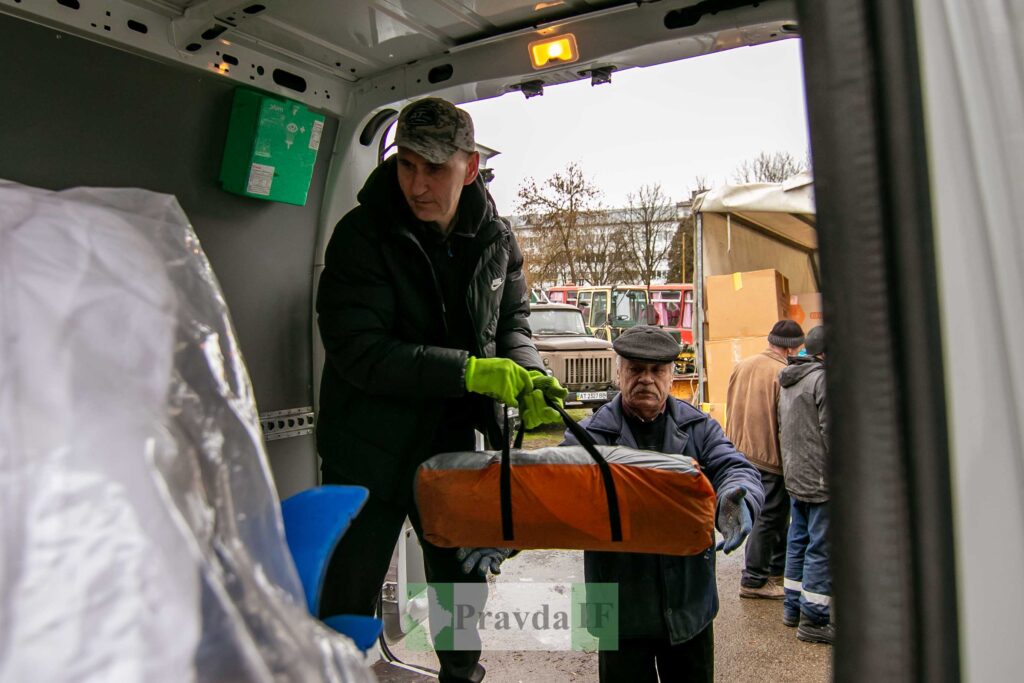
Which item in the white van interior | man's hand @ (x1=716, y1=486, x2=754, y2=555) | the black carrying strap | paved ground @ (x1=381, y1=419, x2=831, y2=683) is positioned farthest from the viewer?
paved ground @ (x1=381, y1=419, x2=831, y2=683)

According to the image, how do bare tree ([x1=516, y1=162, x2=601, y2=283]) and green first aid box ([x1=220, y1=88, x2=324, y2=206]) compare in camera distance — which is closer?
green first aid box ([x1=220, y1=88, x2=324, y2=206])

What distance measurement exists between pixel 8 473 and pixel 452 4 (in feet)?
7.72

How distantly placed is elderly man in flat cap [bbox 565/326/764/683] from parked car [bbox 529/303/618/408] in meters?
8.73

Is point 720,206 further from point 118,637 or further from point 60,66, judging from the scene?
point 118,637

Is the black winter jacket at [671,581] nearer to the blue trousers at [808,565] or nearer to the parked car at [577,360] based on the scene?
the blue trousers at [808,565]

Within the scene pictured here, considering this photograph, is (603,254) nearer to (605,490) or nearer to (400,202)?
(400,202)

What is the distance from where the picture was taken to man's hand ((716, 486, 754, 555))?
6.86 ft

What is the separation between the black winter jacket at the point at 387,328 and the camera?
233 cm

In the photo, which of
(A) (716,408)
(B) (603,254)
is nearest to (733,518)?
(A) (716,408)

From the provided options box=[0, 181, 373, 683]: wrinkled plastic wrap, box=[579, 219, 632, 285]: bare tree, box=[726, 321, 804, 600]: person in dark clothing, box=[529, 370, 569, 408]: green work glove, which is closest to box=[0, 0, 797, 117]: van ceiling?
box=[529, 370, 569, 408]: green work glove

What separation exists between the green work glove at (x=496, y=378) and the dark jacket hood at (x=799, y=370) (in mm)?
2809

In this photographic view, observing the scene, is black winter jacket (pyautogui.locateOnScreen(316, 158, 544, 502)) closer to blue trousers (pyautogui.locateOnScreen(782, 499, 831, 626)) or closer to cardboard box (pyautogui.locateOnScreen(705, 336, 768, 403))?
blue trousers (pyautogui.locateOnScreen(782, 499, 831, 626))

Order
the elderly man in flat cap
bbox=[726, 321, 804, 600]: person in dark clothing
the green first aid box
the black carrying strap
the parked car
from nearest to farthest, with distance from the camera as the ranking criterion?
the black carrying strap → the elderly man in flat cap → the green first aid box → bbox=[726, 321, 804, 600]: person in dark clothing → the parked car

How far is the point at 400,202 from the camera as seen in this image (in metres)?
2.47
